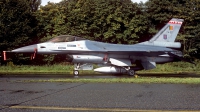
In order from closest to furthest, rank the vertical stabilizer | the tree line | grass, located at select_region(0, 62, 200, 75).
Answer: grass, located at select_region(0, 62, 200, 75), the vertical stabilizer, the tree line

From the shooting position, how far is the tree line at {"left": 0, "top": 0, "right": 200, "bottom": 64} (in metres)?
34.3

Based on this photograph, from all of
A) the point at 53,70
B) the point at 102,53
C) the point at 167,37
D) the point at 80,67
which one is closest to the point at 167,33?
the point at 167,37

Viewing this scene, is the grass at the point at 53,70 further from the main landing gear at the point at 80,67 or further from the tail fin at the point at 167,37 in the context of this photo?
the tail fin at the point at 167,37

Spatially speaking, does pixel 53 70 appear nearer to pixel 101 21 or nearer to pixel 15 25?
pixel 15 25

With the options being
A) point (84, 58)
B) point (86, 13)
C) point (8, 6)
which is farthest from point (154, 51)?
point (8, 6)

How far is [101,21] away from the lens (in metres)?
36.4

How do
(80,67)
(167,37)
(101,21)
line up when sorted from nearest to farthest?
1. (80,67)
2. (167,37)
3. (101,21)

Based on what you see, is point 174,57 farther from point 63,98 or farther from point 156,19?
point 156,19

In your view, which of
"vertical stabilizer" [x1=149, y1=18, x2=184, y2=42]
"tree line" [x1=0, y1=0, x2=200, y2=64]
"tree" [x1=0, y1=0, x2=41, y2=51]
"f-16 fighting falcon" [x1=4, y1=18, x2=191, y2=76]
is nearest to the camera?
"f-16 fighting falcon" [x1=4, y1=18, x2=191, y2=76]

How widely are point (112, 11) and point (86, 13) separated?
11.5 feet

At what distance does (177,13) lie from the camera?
38.2m

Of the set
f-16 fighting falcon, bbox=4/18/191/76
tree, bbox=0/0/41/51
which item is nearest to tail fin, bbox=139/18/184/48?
f-16 fighting falcon, bbox=4/18/191/76

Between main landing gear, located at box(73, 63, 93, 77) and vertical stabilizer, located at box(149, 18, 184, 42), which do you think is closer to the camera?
main landing gear, located at box(73, 63, 93, 77)

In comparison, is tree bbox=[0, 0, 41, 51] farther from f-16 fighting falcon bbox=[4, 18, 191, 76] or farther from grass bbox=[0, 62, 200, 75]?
f-16 fighting falcon bbox=[4, 18, 191, 76]
